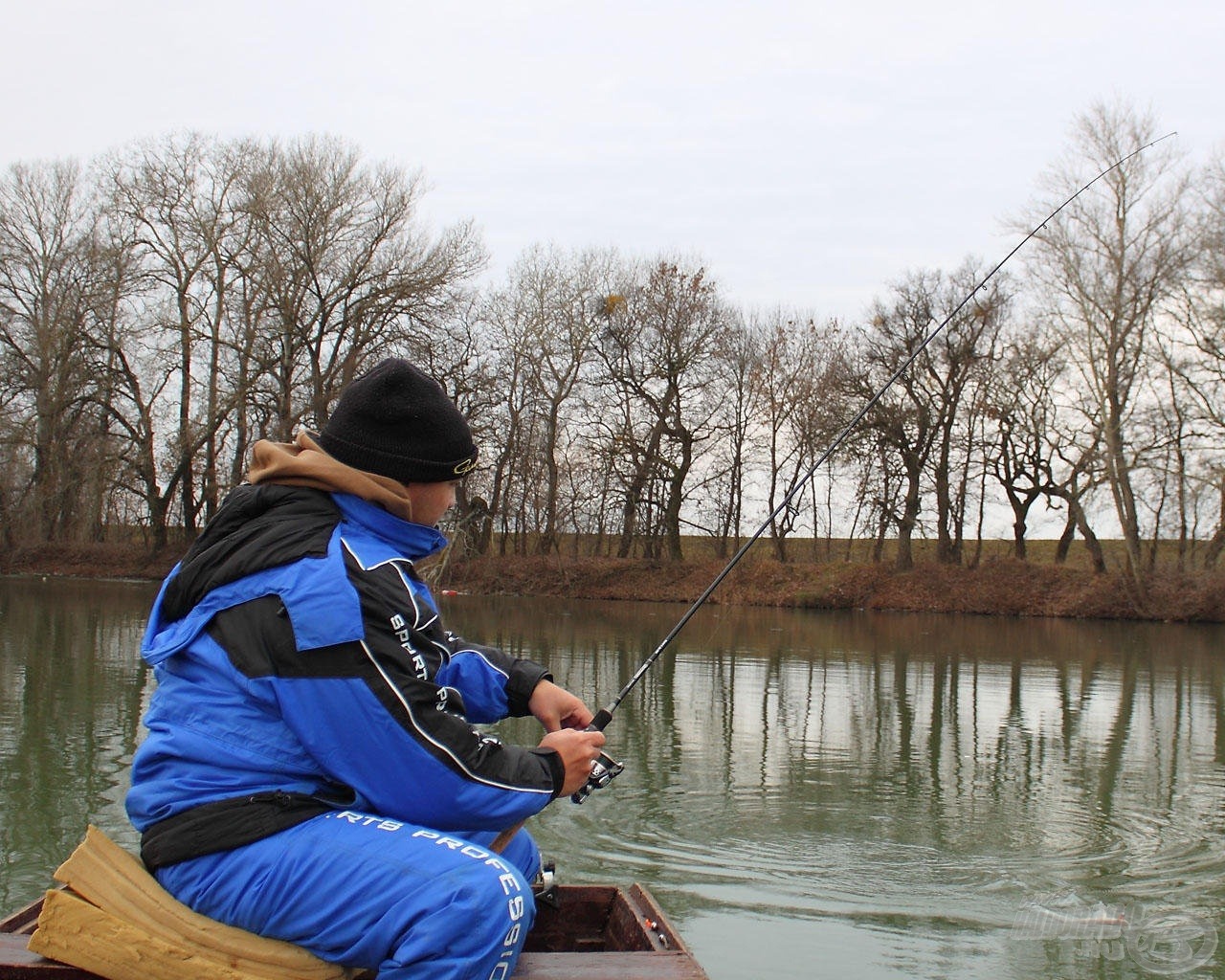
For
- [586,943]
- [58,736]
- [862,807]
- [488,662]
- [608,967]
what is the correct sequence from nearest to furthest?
[608,967], [586,943], [488,662], [862,807], [58,736]

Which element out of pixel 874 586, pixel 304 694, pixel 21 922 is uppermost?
pixel 874 586

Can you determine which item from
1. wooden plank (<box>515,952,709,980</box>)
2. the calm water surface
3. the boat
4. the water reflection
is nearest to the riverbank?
the calm water surface

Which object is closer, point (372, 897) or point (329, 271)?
point (372, 897)

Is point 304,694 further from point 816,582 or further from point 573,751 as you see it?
point 816,582

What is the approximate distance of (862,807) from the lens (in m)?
6.46

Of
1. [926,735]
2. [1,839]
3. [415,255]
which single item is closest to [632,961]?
[1,839]

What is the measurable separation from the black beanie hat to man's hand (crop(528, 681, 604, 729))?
70 cm

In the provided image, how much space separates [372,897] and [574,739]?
54 centimetres

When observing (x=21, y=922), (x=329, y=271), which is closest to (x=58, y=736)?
(x=21, y=922)

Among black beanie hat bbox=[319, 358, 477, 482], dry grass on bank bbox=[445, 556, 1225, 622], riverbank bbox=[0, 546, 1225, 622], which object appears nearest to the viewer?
black beanie hat bbox=[319, 358, 477, 482]

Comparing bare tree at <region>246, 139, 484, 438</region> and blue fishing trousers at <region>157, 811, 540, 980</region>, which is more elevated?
bare tree at <region>246, 139, 484, 438</region>

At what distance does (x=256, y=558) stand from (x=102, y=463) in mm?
32807

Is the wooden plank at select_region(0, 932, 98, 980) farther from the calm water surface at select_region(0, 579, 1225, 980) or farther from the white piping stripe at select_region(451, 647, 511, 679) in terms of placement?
the calm water surface at select_region(0, 579, 1225, 980)

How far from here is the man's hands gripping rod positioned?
91.8 inches
